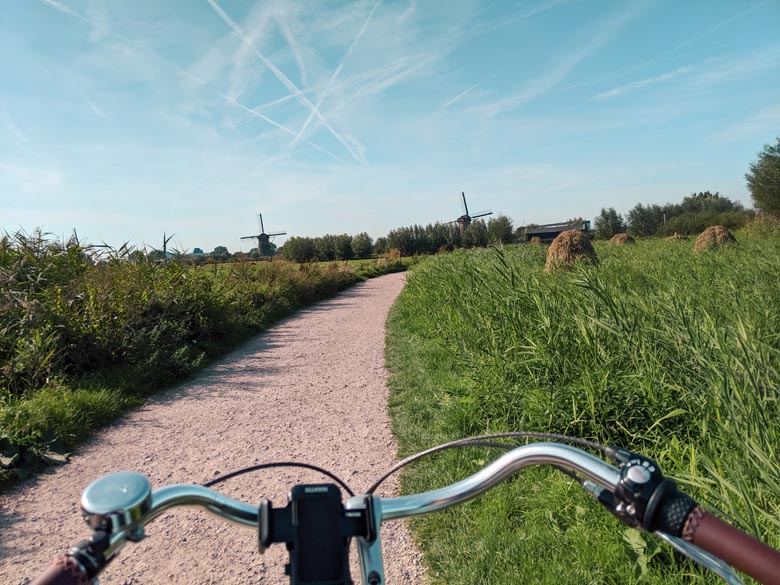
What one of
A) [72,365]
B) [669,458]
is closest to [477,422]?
[669,458]

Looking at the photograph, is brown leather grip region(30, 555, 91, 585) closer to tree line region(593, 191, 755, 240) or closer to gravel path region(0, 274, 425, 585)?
gravel path region(0, 274, 425, 585)

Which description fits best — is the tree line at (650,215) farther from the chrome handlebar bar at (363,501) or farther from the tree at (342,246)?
the chrome handlebar bar at (363,501)

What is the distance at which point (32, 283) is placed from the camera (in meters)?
7.73

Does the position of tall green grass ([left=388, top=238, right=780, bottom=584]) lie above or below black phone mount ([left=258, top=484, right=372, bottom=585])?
below

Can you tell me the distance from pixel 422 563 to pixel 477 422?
162 cm

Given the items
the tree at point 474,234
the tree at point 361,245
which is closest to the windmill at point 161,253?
the tree at point 474,234

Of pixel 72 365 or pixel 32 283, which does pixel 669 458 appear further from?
pixel 32 283

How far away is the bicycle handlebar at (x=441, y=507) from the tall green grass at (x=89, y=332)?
14.4ft

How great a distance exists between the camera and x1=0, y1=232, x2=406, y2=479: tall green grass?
5.19 meters

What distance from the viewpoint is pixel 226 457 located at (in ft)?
15.0

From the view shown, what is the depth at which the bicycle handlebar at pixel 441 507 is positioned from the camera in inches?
30.5

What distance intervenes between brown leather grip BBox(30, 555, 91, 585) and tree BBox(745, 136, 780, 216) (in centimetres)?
3802

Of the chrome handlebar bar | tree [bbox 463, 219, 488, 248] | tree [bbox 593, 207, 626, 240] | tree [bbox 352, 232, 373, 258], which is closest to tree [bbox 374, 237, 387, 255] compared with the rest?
tree [bbox 352, 232, 373, 258]

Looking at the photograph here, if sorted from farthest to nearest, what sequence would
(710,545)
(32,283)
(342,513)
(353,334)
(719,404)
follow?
(353,334) < (32,283) < (719,404) < (342,513) < (710,545)
